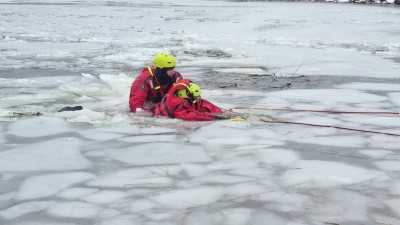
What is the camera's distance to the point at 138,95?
5395 millimetres

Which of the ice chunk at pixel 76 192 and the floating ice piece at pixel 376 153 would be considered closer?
the ice chunk at pixel 76 192

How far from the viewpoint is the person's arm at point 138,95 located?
17.7 feet

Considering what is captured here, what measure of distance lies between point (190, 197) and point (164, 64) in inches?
96.5

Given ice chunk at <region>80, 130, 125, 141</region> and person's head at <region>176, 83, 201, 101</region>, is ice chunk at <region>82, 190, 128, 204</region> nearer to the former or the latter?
ice chunk at <region>80, 130, 125, 141</region>

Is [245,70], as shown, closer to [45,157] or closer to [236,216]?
[45,157]

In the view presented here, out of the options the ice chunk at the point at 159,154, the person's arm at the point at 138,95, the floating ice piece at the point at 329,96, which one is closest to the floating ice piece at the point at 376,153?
the ice chunk at the point at 159,154

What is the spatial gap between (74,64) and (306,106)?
15.7 ft

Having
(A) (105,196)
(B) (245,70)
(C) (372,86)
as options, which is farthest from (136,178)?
(B) (245,70)

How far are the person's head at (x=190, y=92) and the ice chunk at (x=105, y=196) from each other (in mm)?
1948

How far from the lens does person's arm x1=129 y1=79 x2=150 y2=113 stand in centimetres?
539

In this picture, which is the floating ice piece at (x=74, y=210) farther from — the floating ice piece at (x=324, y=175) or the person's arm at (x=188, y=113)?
the person's arm at (x=188, y=113)

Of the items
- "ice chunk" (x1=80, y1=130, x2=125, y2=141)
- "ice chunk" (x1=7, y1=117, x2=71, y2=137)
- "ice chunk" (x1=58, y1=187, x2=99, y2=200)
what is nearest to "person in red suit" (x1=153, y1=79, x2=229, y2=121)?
"ice chunk" (x1=80, y1=130, x2=125, y2=141)

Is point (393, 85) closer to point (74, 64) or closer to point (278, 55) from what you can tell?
point (278, 55)

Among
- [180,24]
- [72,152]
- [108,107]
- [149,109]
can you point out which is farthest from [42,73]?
[180,24]
